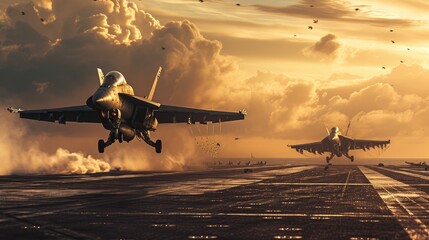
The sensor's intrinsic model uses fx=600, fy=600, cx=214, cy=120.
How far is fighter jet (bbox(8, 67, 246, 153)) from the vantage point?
54.9m

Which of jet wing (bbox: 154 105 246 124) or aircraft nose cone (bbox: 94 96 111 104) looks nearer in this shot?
aircraft nose cone (bbox: 94 96 111 104)

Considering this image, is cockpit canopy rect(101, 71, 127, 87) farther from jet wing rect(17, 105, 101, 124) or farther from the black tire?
jet wing rect(17, 105, 101, 124)

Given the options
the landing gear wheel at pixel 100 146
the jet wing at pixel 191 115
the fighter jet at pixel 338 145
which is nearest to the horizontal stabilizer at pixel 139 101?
the landing gear wheel at pixel 100 146

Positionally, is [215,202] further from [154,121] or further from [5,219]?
[154,121]

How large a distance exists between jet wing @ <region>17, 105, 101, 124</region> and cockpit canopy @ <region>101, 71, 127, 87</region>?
30.7 feet

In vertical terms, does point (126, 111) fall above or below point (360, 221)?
above

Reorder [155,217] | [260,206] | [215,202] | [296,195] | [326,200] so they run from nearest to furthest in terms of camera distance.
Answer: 1. [155,217]
2. [260,206]
3. [215,202]
4. [326,200]
5. [296,195]

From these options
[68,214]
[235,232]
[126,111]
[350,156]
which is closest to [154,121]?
[126,111]

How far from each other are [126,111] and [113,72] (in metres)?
4.02

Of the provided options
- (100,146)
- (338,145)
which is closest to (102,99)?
(100,146)

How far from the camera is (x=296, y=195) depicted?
42.2m

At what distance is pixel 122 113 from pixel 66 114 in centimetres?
1482

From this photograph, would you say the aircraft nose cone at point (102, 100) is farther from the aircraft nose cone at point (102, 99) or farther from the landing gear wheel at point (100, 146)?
the landing gear wheel at point (100, 146)

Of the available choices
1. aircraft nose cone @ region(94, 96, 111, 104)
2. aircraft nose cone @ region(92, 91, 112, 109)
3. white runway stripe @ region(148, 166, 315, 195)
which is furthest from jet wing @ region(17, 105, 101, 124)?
white runway stripe @ region(148, 166, 315, 195)
